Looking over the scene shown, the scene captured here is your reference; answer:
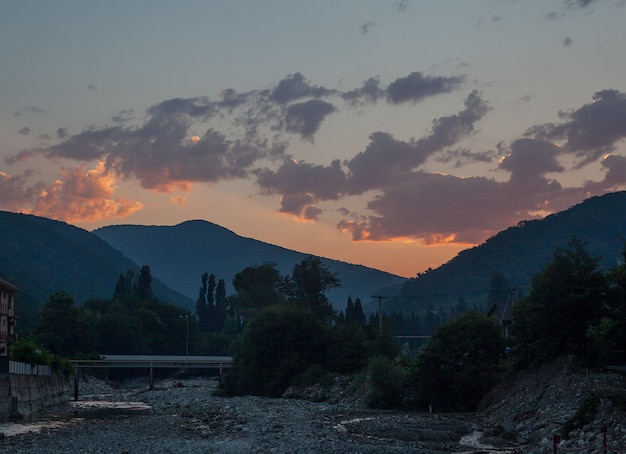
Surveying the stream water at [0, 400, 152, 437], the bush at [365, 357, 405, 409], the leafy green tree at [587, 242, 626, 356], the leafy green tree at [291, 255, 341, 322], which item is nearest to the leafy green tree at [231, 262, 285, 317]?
the leafy green tree at [291, 255, 341, 322]

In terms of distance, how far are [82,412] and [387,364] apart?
30274mm

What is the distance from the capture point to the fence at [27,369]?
229 feet

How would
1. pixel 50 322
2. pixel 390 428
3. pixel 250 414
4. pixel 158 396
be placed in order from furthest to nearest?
pixel 50 322, pixel 158 396, pixel 250 414, pixel 390 428

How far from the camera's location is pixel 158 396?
4144 inches

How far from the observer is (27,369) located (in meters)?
76.4

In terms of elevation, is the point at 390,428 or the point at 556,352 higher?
the point at 556,352

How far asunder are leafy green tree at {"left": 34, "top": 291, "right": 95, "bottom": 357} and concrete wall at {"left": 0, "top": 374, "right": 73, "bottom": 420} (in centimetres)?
4513

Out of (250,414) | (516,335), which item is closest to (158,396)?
(250,414)

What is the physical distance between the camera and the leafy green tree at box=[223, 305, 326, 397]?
96688mm

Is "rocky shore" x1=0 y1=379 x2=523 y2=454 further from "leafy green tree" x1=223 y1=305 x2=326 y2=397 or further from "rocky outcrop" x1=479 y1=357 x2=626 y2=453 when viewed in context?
"leafy green tree" x1=223 y1=305 x2=326 y2=397

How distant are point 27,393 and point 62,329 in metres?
72.1

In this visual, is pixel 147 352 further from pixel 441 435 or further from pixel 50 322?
pixel 441 435

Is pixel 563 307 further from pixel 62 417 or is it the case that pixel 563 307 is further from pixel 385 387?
pixel 62 417

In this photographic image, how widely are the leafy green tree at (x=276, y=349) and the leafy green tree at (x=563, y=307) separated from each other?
137 ft
